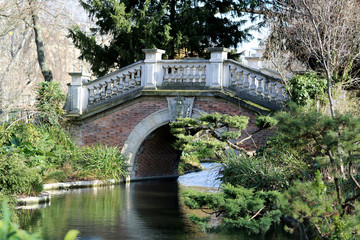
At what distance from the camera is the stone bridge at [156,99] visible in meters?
14.2

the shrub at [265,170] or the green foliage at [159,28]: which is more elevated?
the green foliage at [159,28]

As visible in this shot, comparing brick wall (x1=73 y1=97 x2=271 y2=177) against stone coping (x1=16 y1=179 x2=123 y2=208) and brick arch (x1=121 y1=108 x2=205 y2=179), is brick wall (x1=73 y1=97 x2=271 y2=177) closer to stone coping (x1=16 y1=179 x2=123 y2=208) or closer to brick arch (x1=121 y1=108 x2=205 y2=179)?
brick arch (x1=121 y1=108 x2=205 y2=179)

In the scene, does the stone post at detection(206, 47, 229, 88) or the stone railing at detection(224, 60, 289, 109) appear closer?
the stone railing at detection(224, 60, 289, 109)

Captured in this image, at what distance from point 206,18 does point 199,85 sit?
3.84m

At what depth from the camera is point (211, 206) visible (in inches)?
300

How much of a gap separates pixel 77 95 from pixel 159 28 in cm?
381

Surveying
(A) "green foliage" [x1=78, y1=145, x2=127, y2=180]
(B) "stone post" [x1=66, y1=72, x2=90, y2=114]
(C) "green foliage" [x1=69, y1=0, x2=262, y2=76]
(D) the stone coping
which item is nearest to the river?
(D) the stone coping

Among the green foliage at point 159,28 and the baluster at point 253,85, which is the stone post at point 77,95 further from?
the baluster at point 253,85

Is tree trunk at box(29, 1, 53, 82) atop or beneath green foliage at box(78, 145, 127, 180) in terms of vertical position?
atop

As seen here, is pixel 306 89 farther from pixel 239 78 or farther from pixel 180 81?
pixel 180 81

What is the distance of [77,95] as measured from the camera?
16.5m

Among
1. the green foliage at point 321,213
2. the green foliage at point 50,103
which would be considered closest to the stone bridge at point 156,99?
the green foliage at point 50,103

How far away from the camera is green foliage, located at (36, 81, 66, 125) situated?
15828mm

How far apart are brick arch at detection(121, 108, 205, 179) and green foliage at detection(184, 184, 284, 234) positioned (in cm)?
754
